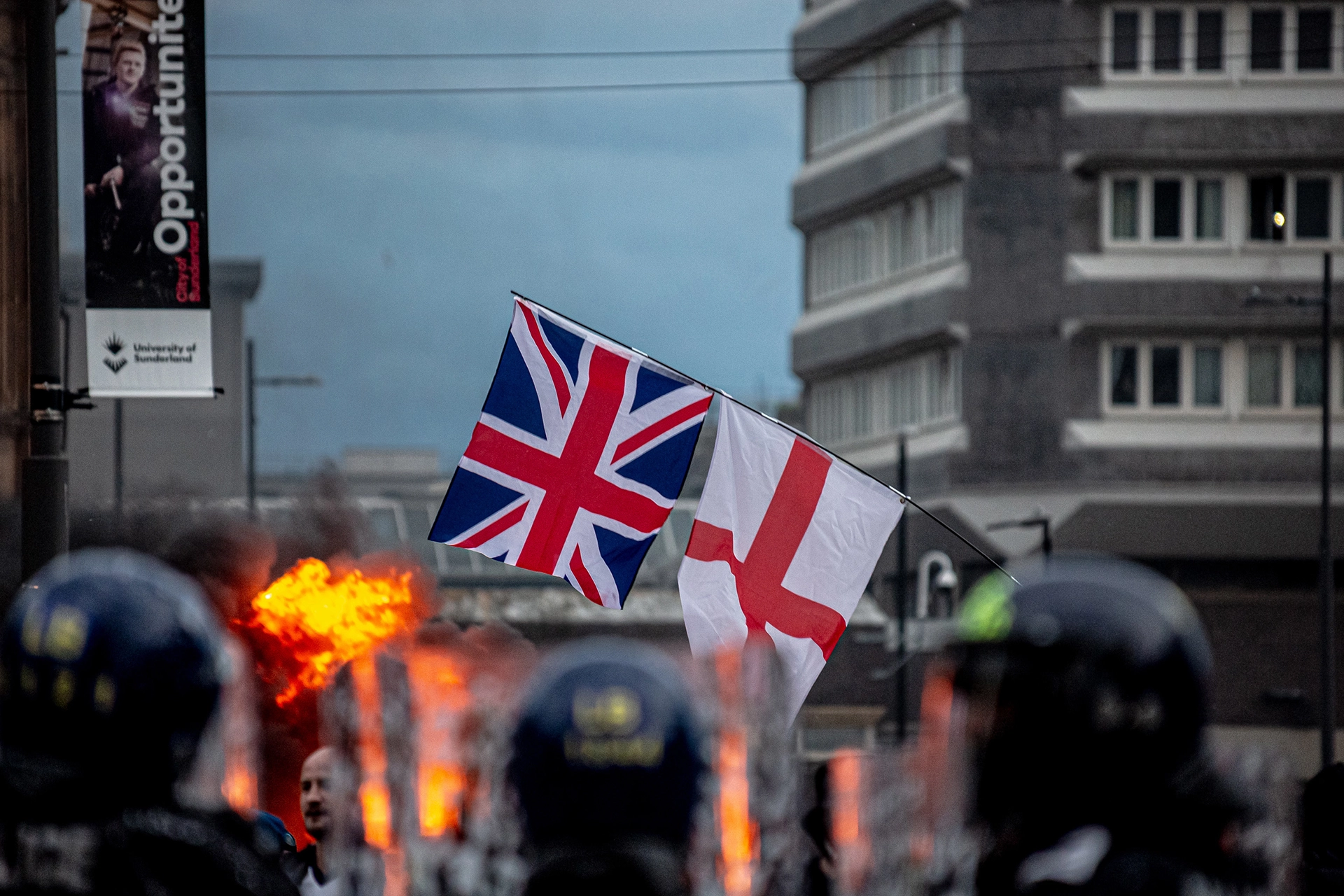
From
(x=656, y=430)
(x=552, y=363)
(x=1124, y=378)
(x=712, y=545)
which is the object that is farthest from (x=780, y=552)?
(x=1124, y=378)

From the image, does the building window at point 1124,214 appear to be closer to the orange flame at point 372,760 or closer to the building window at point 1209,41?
the building window at point 1209,41

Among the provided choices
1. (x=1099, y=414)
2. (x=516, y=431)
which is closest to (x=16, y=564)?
(x=516, y=431)

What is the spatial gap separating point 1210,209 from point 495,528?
34.3 metres

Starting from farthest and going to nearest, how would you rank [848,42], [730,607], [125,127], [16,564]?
[848,42]
[16,564]
[125,127]
[730,607]

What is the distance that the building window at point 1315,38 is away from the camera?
4081 centimetres

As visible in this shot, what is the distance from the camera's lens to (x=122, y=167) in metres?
11.3

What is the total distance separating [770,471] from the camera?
9609 millimetres

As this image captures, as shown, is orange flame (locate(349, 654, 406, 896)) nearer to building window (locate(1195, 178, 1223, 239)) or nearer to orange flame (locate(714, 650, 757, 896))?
orange flame (locate(714, 650, 757, 896))

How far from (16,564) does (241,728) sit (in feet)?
56.0

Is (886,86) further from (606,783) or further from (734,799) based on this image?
(606,783)

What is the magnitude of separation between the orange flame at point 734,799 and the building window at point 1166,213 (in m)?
38.0

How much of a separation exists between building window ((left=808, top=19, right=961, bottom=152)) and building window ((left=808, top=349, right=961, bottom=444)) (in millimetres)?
5582

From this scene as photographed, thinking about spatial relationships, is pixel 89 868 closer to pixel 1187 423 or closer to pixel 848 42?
pixel 1187 423

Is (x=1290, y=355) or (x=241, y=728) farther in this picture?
(x=1290, y=355)
